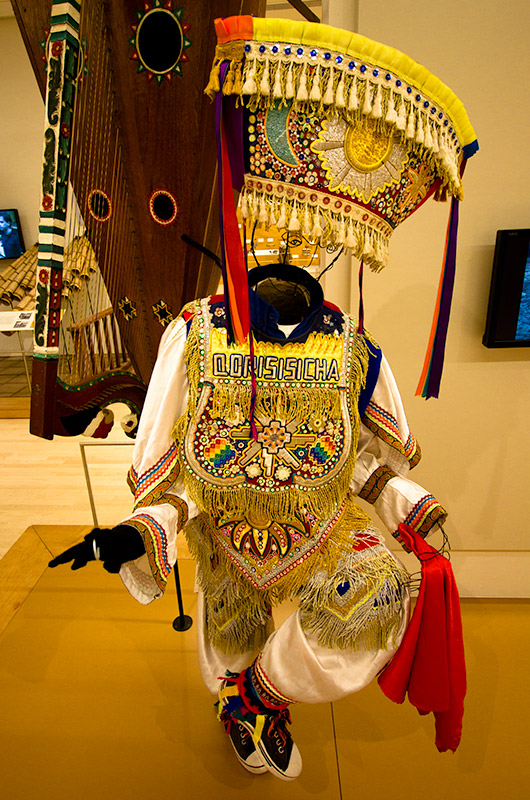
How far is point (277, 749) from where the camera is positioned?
4.02ft

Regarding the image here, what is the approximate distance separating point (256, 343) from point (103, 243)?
46 centimetres

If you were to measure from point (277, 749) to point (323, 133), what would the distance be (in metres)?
1.45

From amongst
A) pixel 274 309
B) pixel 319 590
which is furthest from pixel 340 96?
pixel 319 590

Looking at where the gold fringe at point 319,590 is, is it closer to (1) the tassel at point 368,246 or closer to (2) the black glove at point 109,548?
(2) the black glove at point 109,548

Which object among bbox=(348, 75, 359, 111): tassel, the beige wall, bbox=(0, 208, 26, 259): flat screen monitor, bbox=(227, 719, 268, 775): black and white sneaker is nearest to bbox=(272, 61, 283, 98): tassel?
bbox=(348, 75, 359, 111): tassel

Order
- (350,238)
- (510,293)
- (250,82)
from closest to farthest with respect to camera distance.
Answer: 1. (250,82)
2. (350,238)
3. (510,293)

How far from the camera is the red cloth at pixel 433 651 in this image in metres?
0.98

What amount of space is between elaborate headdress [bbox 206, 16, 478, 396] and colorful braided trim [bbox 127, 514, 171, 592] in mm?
430

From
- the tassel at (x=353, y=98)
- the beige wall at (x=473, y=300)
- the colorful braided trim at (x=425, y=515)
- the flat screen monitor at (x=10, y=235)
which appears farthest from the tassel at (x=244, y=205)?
the flat screen monitor at (x=10, y=235)

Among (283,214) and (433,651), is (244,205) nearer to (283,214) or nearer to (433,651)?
(283,214)

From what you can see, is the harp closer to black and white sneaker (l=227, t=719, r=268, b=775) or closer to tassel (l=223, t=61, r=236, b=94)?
tassel (l=223, t=61, r=236, b=94)

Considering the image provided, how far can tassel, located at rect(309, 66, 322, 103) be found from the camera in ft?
2.30

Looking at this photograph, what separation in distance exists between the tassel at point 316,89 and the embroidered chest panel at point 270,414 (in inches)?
18.0

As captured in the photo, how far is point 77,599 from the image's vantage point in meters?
1.86
